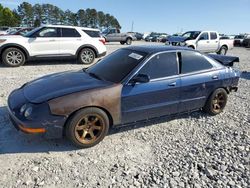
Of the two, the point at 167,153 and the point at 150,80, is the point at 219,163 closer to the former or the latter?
the point at 167,153

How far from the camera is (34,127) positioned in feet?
10.9

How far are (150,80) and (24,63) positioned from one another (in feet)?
24.3

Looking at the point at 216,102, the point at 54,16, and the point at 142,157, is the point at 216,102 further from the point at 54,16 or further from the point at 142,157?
the point at 54,16

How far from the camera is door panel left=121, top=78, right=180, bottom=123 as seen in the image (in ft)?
12.7

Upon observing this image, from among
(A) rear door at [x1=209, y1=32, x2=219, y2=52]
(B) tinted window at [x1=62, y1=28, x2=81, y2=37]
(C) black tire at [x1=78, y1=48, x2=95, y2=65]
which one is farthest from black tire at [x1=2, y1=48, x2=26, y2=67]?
(A) rear door at [x1=209, y1=32, x2=219, y2=52]

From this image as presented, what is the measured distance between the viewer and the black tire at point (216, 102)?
16.2ft

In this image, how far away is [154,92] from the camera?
4.07m

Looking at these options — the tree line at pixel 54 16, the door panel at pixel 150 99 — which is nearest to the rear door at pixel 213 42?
the door panel at pixel 150 99

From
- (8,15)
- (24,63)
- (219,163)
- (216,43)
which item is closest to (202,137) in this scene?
(219,163)

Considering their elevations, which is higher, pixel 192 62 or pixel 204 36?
pixel 204 36

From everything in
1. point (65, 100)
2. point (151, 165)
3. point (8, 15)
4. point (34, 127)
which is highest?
point (8, 15)

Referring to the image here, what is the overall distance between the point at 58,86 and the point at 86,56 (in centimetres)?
700

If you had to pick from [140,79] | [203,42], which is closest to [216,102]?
[140,79]

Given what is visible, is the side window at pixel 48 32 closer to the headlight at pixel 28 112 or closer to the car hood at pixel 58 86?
the car hood at pixel 58 86
